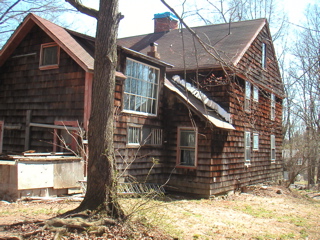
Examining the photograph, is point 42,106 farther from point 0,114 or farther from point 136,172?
point 136,172

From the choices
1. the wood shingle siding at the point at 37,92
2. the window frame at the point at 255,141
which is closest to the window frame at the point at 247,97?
the window frame at the point at 255,141

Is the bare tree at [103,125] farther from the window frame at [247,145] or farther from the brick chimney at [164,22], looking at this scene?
the brick chimney at [164,22]

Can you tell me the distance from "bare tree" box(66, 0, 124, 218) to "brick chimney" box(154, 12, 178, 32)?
14.2 metres

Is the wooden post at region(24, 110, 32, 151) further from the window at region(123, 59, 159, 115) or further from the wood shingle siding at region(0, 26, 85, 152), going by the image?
the window at region(123, 59, 159, 115)

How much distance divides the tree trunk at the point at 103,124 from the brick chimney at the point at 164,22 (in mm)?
14213

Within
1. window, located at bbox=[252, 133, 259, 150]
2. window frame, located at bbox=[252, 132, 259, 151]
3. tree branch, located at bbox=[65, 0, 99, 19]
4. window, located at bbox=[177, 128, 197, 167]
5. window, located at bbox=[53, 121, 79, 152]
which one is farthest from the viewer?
window, located at bbox=[252, 133, 259, 150]

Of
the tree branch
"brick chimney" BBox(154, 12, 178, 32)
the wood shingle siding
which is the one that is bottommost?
the wood shingle siding

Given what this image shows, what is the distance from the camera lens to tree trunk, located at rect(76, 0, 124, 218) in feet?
22.2

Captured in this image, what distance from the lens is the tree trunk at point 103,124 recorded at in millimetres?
6766

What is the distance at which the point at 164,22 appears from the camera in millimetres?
21266

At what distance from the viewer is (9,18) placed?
20859 mm

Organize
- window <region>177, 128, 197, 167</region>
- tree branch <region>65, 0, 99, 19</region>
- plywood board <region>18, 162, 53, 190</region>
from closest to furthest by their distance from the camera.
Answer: tree branch <region>65, 0, 99, 19</region>
plywood board <region>18, 162, 53, 190</region>
window <region>177, 128, 197, 167</region>

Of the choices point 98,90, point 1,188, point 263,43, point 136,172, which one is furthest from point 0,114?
point 263,43

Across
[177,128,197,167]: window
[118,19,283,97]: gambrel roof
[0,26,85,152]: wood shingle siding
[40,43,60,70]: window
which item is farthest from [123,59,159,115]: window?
[40,43,60,70]: window
